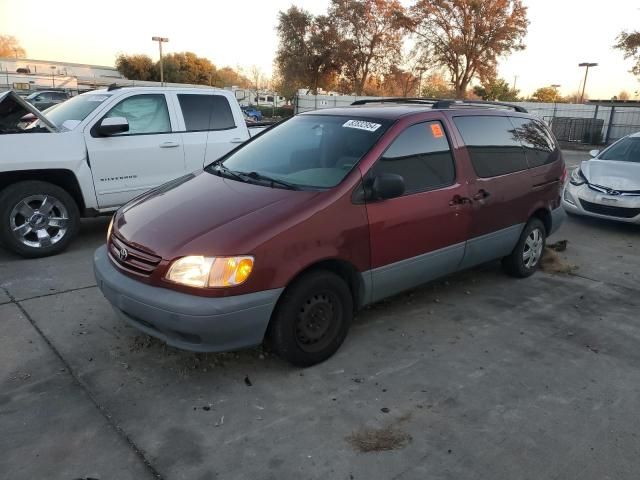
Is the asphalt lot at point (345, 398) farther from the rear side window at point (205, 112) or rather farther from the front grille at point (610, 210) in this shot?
the front grille at point (610, 210)

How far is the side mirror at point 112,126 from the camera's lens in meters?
5.64

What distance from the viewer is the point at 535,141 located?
5.35 m

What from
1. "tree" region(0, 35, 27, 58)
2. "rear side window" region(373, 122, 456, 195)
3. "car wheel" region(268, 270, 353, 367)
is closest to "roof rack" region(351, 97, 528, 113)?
"rear side window" region(373, 122, 456, 195)

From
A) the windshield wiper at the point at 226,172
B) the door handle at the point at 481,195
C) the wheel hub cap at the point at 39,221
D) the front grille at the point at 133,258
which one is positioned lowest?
the wheel hub cap at the point at 39,221

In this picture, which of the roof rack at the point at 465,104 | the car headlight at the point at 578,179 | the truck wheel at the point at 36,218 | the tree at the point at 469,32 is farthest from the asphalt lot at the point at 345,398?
the tree at the point at 469,32

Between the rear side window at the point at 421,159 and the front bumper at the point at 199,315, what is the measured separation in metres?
1.32

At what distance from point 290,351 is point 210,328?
0.60 m

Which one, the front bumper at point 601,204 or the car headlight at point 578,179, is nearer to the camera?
the front bumper at point 601,204

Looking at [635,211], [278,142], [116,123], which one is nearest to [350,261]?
[278,142]

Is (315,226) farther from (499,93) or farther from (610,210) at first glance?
(499,93)

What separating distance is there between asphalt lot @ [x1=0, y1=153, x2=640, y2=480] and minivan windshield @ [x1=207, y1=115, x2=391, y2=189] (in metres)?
1.27

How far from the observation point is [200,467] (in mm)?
2568

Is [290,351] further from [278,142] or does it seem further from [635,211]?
[635,211]

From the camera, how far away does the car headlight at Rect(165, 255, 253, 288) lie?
2961 mm
